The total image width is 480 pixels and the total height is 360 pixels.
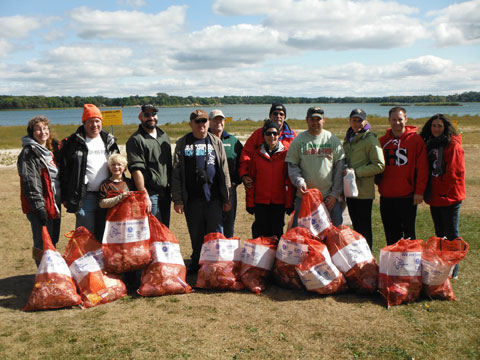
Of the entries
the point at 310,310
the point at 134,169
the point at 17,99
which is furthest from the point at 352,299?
the point at 17,99

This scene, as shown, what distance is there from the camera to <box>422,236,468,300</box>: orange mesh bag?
13.3 ft

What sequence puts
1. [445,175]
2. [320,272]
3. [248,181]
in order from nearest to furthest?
[320,272], [445,175], [248,181]

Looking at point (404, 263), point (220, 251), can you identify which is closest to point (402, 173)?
point (404, 263)

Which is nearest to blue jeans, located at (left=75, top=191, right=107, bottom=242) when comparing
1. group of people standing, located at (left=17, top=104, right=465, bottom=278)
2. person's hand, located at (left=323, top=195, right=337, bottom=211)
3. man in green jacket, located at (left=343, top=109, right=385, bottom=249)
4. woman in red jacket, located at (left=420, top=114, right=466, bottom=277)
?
group of people standing, located at (left=17, top=104, right=465, bottom=278)

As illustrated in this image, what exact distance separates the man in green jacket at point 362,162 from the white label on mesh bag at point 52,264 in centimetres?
328

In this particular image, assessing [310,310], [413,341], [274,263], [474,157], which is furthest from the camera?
[474,157]

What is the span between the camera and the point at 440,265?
13.3 ft

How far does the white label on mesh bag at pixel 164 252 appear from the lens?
4.39 meters

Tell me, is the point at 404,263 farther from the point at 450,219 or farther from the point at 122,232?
the point at 122,232

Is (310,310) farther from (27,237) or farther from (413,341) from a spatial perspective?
(27,237)

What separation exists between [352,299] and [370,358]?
104 cm

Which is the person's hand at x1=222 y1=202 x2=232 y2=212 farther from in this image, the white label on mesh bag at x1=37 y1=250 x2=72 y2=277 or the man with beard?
the white label on mesh bag at x1=37 y1=250 x2=72 y2=277

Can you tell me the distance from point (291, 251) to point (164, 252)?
1.34 m

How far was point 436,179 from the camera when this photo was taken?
4.75 metres
